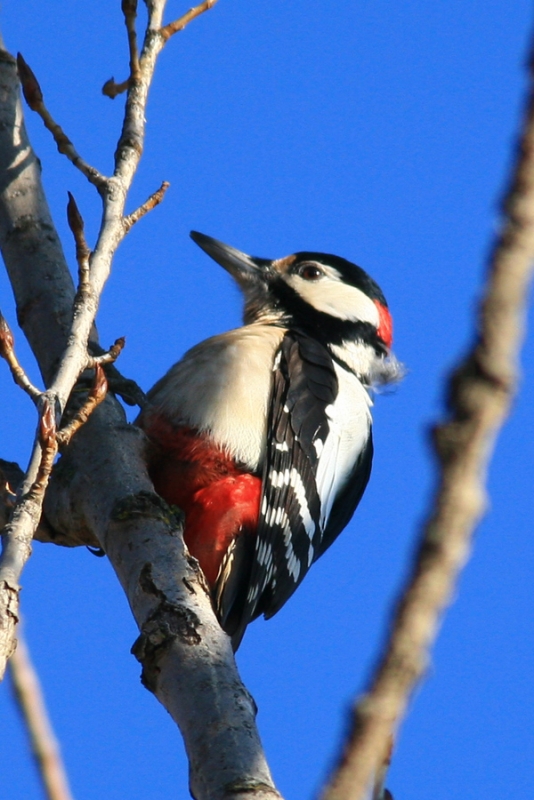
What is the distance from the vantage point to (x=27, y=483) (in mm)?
2002

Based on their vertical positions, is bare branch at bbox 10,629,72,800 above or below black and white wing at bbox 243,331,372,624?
below

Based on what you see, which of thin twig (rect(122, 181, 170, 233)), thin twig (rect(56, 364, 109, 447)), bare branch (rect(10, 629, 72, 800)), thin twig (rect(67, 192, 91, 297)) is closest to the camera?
bare branch (rect(10, 629, 72, 800))

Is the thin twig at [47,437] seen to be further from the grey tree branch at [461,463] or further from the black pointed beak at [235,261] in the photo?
the black pointed beak at [235,261]

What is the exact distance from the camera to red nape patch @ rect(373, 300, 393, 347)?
5.45 m

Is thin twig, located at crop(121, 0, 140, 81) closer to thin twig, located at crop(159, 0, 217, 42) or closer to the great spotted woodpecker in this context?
thin twig, located at crop(159, 0, 217, 42)

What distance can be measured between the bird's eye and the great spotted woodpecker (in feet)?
1.25

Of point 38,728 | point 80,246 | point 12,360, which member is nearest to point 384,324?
point 80,246

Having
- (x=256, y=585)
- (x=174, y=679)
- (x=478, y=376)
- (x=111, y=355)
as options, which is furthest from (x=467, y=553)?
(x=256, y=585)

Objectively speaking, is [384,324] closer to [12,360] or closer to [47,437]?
[12,360]

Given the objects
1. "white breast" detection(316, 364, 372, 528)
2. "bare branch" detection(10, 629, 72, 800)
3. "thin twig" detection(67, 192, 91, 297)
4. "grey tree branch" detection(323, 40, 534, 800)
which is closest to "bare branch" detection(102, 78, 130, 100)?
"thin twig" detection(67, 192, 91, 297)

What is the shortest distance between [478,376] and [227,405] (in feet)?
11.5

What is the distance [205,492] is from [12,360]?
174 centimetres

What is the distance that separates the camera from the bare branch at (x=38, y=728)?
1464mm

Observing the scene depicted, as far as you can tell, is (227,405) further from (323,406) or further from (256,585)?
(256,585)
